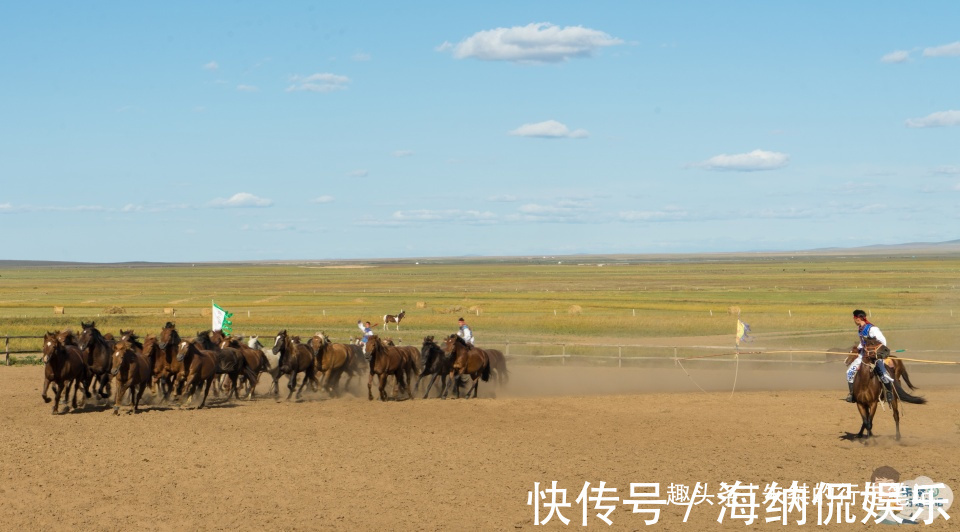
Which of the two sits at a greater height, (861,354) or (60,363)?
(861,354)

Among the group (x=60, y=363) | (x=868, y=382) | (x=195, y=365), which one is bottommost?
(x=195, y=365)

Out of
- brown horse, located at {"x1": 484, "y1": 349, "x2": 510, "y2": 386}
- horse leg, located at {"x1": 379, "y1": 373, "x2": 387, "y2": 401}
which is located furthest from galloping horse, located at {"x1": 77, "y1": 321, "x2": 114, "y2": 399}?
brown horse, located at {"x1": 484, "y1": 349, "x2": 510, "y2": 386}

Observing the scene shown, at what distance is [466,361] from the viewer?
25.1 metres

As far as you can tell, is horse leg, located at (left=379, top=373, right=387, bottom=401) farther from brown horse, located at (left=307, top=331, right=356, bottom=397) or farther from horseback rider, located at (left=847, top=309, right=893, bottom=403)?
horseback rider, located at (left=847, top=309, right=893, bottom=403)

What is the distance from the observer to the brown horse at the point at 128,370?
20.5 meters

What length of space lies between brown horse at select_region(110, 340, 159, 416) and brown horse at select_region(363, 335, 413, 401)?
5.09 meters

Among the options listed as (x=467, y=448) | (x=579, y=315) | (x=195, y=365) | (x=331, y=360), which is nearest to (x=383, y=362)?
(x=331, y=360)

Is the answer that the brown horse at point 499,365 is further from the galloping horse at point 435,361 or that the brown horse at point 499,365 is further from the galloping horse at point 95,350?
the galloping horse at point 95,350

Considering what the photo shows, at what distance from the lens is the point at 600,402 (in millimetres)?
23781

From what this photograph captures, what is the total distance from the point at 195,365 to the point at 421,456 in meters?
8.15

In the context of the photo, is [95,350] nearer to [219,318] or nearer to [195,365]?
[195,365]

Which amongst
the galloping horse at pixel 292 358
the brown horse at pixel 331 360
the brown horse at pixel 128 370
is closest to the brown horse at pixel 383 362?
the brown horse at pixel 331 360

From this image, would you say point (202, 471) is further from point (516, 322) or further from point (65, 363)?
point (516, 322)

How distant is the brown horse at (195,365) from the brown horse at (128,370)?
84 cm
